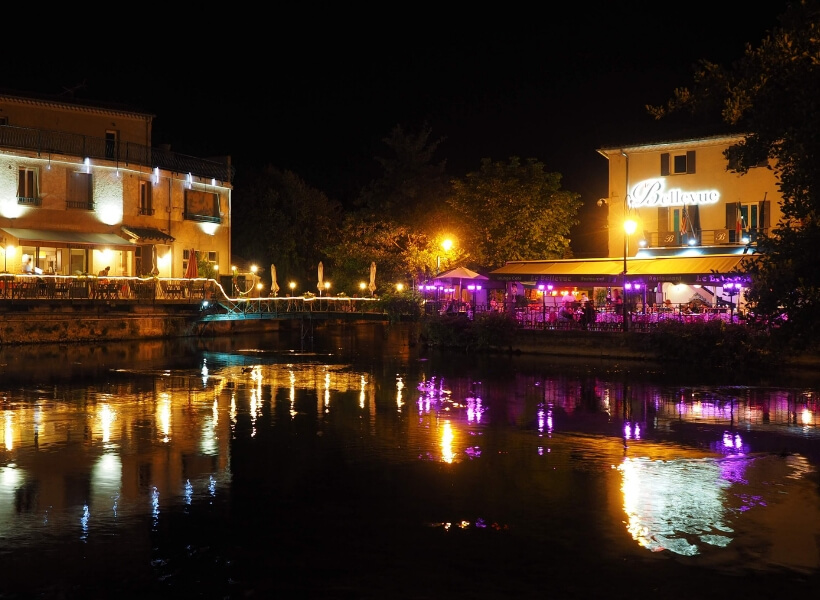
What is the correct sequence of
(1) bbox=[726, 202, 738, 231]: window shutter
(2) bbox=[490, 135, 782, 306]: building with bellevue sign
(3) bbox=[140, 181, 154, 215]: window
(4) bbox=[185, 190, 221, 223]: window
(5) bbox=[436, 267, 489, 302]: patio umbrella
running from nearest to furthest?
1. (2) bbox=[490, 135, 782, 306]: building with bellevue sign
2. (1) bbox=[726, 202, 738, 231]: window shutter
3. (5) bbox=[436, 267, 489, 302]: patio umbrella
4. (3) bbox=[140, 181, 154, 215]: window
5. (4) bbox=[185, 190, 221, 223]: window

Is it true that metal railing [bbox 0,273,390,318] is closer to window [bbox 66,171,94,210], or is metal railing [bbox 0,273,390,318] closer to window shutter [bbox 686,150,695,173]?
window [bbox 66,171,94,210]

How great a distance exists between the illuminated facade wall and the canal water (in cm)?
1751

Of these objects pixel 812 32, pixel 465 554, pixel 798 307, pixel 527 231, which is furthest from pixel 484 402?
pixel 527 231

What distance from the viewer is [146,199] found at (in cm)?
5153

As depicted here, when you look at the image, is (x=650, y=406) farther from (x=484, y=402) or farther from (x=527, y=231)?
(x=527, y=231)

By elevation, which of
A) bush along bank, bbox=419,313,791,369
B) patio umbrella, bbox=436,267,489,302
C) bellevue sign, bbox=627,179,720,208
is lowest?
bush along bank, bbox=419,313,791,369

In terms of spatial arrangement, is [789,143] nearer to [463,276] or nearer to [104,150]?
[463,276]

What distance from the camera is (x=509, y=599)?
32.9 ft

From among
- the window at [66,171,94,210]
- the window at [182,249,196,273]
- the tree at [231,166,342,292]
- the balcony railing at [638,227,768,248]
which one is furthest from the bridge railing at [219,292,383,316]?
the balcony railing at [638,227,768,248]

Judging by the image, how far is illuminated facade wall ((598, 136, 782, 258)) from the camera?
4362 cm

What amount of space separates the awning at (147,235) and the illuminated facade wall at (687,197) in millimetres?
24125

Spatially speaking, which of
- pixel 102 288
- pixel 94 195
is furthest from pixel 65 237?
pixel 102 288

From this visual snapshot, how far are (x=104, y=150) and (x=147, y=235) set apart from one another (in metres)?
5.20

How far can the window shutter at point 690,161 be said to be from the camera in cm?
4559
